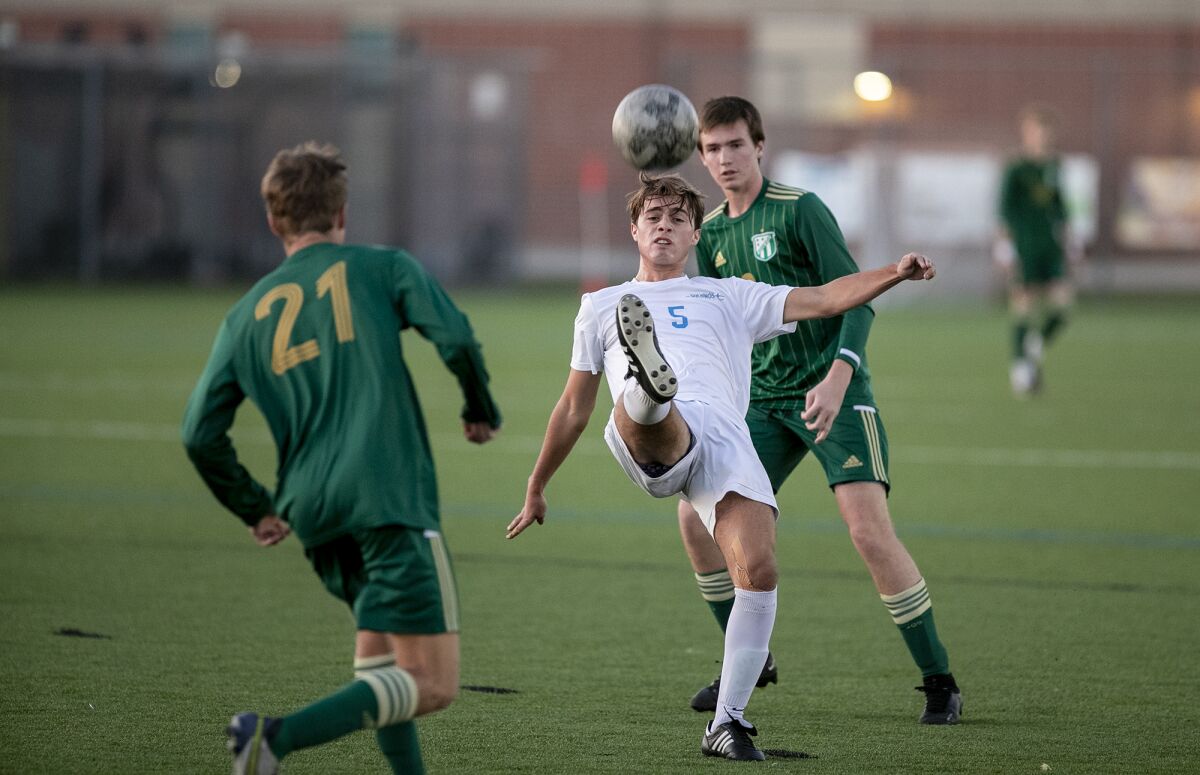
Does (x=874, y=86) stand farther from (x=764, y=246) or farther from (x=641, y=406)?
(x=641, y=406)

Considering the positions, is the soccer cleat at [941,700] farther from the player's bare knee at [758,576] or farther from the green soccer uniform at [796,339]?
the player's bare knee at [758,576]

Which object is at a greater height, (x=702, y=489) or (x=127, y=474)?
(x=702, y=489)

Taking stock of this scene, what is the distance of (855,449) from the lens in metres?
5.70

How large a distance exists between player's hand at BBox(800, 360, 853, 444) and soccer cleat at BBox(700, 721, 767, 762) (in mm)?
911

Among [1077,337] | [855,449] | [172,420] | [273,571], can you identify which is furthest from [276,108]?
[855,449]

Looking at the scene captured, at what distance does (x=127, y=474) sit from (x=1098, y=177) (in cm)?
2294

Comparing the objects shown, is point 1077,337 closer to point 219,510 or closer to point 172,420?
point 172,420

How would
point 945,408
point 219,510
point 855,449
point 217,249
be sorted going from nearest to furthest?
point 855,449 < point 219,510 < point 945,408 < point 217,249

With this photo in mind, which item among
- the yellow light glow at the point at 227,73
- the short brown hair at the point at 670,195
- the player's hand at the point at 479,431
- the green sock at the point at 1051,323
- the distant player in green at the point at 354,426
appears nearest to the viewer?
the distant player in green at the point at 354,426

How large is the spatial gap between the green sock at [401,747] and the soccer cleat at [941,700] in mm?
1944

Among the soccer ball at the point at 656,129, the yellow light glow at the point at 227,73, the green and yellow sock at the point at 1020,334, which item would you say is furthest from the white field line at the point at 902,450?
the yellow light glow at the point at 227,73

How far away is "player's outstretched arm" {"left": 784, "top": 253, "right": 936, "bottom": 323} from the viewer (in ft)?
15.7

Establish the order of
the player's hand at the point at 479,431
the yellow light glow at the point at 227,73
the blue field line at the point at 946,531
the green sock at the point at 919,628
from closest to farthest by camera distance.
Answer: the player's hand at the point at 479,431 < the green sock at the point at 919,628 < the blue field line at the point at 946,531 < the yellow light glow at the point at 227,73

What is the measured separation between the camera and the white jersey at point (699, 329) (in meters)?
5.02
